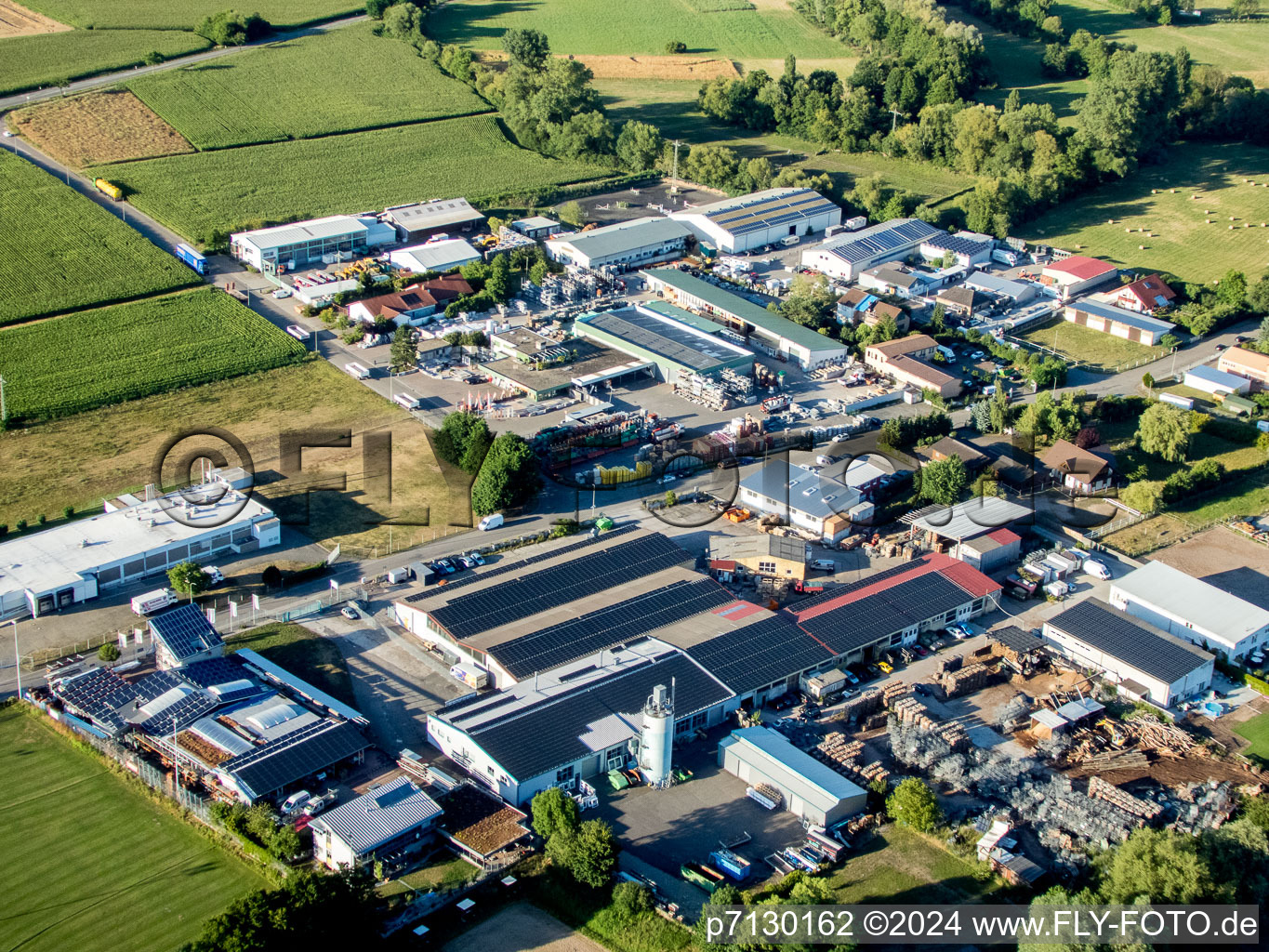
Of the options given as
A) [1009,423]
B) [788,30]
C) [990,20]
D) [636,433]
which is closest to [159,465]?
[636,433]

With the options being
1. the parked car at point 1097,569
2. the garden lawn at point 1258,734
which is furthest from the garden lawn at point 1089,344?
the garden lawn at point 1258,734

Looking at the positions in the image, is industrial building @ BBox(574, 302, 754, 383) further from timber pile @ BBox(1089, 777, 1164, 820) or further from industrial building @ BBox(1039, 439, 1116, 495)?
timber pile @ BBox(1089, 777, 1164, 820)

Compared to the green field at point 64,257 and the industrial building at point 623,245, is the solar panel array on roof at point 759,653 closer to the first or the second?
the industrial building at point 623,245

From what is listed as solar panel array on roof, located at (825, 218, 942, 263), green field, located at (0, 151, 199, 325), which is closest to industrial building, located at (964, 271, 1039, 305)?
solar panel array on roof, located at (825, 218, 942, 263)

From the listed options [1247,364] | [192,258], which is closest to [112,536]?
[192,258]

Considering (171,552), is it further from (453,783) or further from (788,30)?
(788,30)
